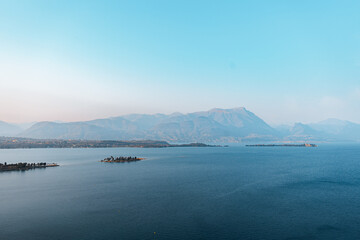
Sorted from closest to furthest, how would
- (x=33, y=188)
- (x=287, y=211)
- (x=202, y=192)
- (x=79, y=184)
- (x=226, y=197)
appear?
(x=287, y=211), (x=226, y=197), (x=202, y=192), (x=33, y=188), (x=79, y=184)

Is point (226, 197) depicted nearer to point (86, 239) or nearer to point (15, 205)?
point (86, 239)

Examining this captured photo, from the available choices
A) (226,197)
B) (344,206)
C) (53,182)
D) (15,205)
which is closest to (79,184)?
(53,182)

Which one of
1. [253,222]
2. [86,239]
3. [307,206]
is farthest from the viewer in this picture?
[307,206]

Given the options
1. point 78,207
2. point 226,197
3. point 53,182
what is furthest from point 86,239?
point 53,182

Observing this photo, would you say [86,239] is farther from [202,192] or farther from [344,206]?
[344,206]

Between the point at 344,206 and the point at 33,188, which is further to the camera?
the point at 33,188

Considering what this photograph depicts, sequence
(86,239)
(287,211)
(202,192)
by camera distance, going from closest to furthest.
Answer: (86,239)
(287,211)
(202,192)

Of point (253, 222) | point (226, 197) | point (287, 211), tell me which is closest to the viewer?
point (253, 222)

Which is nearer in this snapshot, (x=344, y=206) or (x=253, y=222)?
(x=253, y=222)
